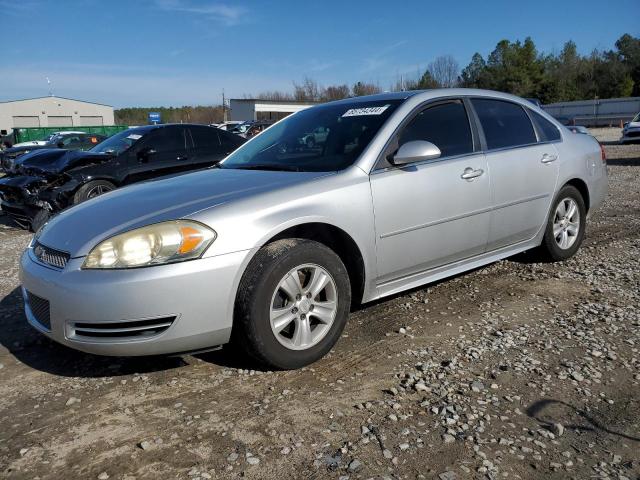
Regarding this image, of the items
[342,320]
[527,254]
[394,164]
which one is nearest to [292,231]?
[342,320]

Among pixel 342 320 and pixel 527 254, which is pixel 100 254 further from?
pixel 527 254

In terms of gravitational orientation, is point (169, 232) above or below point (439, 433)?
above

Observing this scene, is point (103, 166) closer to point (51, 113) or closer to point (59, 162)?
point (59, 162)

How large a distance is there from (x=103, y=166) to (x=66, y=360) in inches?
203

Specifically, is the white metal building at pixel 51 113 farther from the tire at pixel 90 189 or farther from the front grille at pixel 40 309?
the front grille at pixel 40 309

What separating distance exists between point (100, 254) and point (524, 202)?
10.8 feet

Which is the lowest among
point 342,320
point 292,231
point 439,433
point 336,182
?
point 439,433

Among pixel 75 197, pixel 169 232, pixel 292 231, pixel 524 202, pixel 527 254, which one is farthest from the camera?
pixel 75 197

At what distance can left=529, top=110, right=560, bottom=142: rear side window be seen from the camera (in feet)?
16.0

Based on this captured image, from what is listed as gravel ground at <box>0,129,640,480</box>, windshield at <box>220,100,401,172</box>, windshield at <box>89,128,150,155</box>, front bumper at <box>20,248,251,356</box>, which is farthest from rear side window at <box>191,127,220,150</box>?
front bumper at <box>20,248,251,356</box>

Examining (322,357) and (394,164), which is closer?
(322,357)

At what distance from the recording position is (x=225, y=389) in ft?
9.62

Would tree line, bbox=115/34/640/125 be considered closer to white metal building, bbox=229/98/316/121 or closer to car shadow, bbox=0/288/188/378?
white metal building, bbox=229/98/316/121

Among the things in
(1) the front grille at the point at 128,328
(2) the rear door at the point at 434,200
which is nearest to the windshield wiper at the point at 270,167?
(2) the rear door at the point at 434,200
